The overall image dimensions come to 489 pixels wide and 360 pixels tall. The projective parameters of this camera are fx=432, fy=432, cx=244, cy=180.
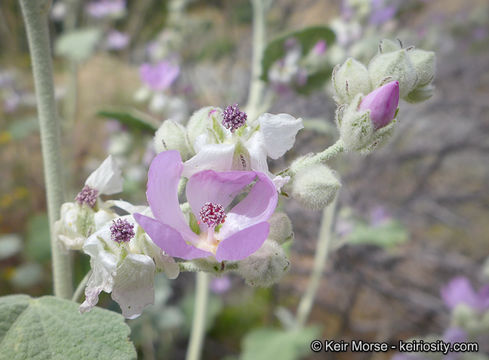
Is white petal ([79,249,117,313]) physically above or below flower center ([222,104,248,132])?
below

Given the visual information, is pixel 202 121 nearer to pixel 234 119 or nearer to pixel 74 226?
pixel 234 119

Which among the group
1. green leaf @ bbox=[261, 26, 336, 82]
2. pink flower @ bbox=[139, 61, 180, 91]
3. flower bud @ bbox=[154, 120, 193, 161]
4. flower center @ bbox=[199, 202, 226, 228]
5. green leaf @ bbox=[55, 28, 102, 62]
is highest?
green leaf @ bbox=[55, 28, 102, 62]

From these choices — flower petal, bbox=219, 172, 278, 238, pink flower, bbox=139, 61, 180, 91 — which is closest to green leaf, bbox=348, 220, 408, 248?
pink flower, bbox=139, 61, 180, 91

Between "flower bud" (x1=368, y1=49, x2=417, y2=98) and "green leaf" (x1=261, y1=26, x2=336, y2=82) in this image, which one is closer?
"flower bud" (x1=368, y1=49, x2=417, y2=98)

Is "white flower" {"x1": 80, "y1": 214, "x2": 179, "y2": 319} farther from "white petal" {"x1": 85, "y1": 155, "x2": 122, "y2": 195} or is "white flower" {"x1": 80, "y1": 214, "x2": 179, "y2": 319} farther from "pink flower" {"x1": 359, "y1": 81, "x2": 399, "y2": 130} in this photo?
"pink flower" {"x1": 359, "y1": 81, "x2": 399, "y2": 130}

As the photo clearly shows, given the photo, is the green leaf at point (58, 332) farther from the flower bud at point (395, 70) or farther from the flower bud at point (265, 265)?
the flower bud at point (395, 70)

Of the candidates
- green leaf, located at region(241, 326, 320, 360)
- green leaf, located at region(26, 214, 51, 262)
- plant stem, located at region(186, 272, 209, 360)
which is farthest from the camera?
green leaf, located at region(26, 214, 51, 262)

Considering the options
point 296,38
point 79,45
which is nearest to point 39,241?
point 79,45
